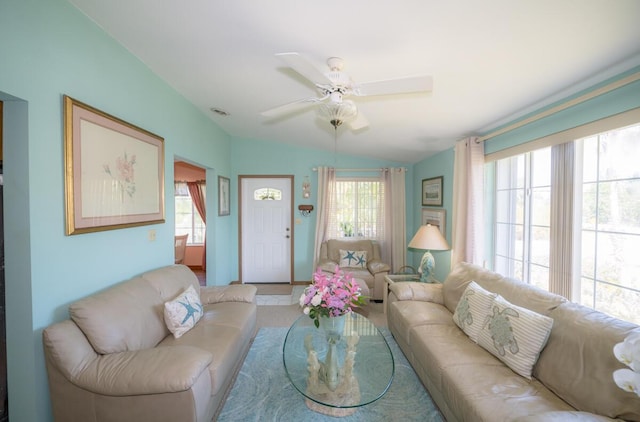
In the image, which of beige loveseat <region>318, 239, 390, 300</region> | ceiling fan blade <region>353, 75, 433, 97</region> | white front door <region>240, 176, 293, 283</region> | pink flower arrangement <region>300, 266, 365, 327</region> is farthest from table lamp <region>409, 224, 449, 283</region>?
white front door <region>240, 176, 293, 283</region>

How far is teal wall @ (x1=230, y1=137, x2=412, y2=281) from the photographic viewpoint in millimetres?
→ 4758

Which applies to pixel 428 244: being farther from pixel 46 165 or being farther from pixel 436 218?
pixel 46 165

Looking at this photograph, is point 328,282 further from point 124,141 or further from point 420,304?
point 124,141

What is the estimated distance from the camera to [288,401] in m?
1.89

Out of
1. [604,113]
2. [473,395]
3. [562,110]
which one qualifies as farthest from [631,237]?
[473,395]

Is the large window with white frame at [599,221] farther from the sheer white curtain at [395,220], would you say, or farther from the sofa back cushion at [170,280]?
the sofa back cushion at [170,280]

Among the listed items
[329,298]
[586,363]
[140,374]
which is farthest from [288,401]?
[586,363]

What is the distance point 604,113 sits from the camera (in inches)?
66.4

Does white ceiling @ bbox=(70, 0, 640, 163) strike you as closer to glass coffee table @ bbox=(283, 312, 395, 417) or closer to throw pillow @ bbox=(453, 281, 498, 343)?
throw pillow @ bbox=(453, 281, 498, 343)

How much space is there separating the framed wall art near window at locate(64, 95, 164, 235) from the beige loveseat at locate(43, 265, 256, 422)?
21.0 inches

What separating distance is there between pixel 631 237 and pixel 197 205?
662 cm

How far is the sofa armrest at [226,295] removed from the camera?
104 inches

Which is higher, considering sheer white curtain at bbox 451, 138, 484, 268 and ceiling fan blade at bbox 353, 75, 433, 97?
ceiling fan blade at bbox 353, 75, 433, 97

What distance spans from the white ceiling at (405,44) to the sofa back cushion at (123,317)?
5.97ft
